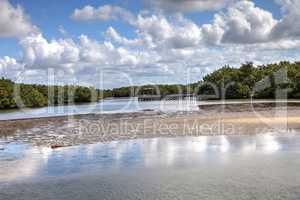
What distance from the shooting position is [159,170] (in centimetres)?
1352

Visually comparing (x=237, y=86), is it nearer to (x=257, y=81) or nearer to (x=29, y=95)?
(x=257, y=81)

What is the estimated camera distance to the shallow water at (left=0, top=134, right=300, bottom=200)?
10.9m

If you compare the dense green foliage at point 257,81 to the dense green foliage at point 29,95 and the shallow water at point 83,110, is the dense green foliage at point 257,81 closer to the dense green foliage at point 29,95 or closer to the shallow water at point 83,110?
the shallow water at point 83,110

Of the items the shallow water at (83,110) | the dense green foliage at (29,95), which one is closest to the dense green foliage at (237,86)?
the dense green foliage at (29,95)

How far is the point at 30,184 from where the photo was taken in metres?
12.4

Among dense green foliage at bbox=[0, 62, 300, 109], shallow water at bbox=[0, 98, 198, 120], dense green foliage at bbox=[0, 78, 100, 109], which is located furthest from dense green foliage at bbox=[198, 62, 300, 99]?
dense green foliage at bbox=[0, 78, 100, 109]

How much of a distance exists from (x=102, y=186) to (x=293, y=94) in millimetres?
80280

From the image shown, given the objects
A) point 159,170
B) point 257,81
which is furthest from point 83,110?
point 159,170

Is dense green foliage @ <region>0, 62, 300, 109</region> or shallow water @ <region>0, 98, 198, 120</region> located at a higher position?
dense green foliage @ <region>0, 62, 300, 109</region>

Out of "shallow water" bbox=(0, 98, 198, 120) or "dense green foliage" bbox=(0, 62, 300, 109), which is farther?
"dense green foliage" bbox=(0, 62, 300, 109)

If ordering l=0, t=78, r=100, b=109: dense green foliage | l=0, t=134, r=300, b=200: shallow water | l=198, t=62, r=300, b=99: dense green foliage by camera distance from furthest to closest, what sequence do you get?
l=0, t=78, r=100, b=109: dense green foliage → l=198, t=62, r=300, b=99: dense green foliage → l=0, t=134, r=300, b=200: shallow water

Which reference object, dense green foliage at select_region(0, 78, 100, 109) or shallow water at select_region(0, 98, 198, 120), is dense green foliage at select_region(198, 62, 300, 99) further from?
dense green foliage at select_region(0, 78, 100, 109)

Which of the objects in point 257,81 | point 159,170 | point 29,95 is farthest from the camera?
point 29,95

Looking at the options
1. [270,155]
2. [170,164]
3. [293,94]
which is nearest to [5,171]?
[170,164]
